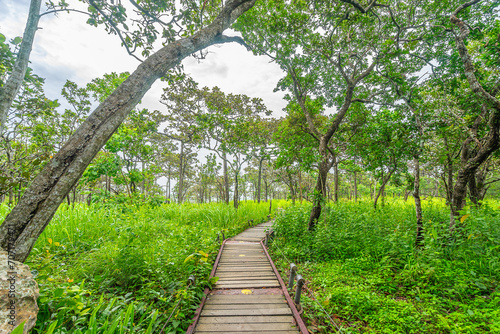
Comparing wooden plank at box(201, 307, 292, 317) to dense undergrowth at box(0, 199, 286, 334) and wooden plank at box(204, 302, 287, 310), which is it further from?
dense undergrowth at box(0, 199, 286, 334)

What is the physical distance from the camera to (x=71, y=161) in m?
2.10

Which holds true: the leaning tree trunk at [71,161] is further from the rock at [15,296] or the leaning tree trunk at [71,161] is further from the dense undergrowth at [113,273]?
the dense undergrowth at [113,273]

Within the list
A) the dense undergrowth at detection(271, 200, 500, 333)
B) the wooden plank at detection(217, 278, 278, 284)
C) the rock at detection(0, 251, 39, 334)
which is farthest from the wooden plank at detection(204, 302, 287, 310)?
→ the rock at detection(0, 251, 39, 334)

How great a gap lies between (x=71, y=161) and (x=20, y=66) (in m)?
1.69

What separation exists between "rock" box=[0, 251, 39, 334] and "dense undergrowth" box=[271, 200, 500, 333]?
12.1ft

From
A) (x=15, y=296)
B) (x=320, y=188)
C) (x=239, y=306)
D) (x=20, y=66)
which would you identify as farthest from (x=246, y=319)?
(x=20, y=66)

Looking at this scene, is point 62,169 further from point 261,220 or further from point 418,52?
point 261,220

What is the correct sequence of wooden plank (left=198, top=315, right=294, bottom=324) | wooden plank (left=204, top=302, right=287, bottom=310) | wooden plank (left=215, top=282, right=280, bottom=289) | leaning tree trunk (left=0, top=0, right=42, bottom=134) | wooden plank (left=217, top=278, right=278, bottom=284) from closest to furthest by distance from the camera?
1. leaning tree trunk (left=0, top=0, right=42, bottom=134)
2. wooden plank (left=198, top=315, right=294, bottom=324)
3. wooden plank (left=204, top=302, right=287, bottom=310)
4. wooden plank (left=215, top=282, right=280, bottom=289)
5. wooden plank (left=217, top=278, right=278, bottom=284)

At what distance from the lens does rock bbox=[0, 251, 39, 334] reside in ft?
5.02

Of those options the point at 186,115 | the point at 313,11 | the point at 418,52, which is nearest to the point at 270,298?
the point at 313,11

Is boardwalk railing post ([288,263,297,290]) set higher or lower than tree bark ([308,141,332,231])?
lower

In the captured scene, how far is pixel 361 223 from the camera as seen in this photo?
6469 mm

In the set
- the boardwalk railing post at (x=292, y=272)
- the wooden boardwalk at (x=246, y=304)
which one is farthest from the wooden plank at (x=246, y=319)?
the boardwalk railing post at (x=292, y=272)

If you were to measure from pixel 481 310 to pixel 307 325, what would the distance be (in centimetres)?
256
